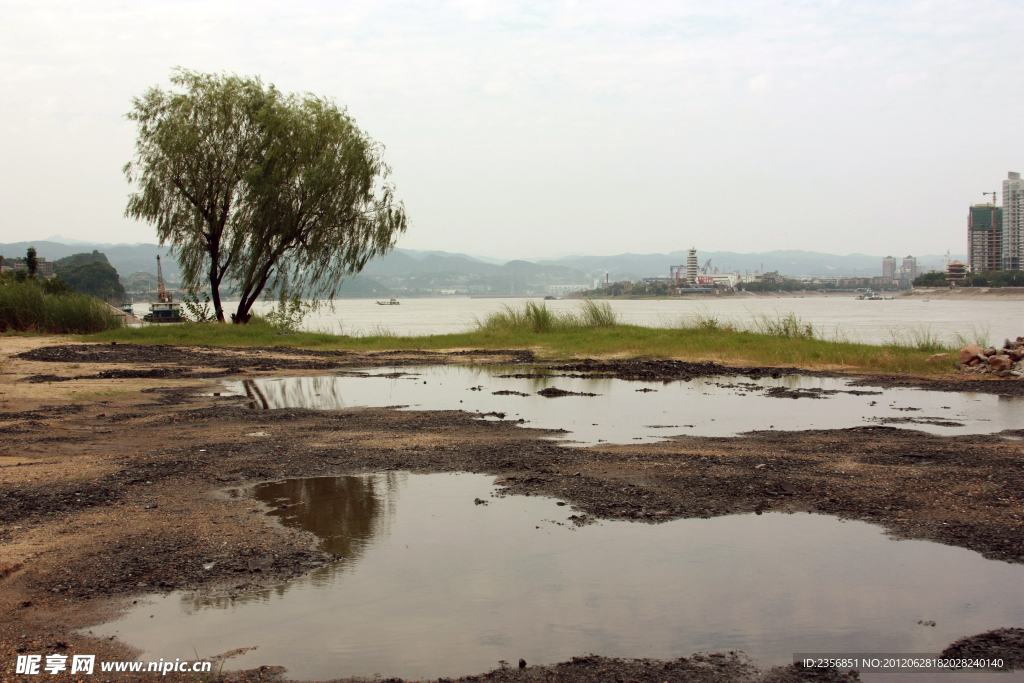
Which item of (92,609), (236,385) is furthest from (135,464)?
(236,385)

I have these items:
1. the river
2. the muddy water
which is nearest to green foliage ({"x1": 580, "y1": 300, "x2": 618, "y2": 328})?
the river

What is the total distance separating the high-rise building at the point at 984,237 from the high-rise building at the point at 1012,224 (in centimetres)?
133

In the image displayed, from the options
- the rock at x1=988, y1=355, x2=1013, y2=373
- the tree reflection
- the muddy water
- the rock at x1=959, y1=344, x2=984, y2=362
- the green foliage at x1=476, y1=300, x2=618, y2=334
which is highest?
the green foliage at x1=476, y1=300, x2=618, y2=334

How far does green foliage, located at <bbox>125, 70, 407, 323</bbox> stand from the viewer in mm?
27531

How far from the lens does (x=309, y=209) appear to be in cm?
2830

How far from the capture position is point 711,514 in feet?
18.3

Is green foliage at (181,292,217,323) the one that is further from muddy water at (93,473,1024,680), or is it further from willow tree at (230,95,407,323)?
muddy water at (93,473,1024,680)

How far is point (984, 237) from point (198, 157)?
182m

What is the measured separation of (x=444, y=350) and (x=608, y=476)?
16314 millimetres

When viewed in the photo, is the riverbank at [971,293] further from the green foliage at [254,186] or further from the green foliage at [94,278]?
the green foliage at [94,278]

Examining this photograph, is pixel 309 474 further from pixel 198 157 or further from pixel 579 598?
pixel 198 157

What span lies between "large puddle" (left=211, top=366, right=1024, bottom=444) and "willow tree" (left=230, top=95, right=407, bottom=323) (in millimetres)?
13802

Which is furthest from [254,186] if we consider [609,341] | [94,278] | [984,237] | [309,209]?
[984,237]

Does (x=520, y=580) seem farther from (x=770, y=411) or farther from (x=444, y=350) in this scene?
(x=444, y=350)
